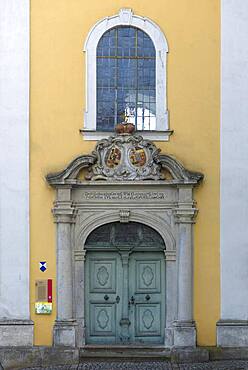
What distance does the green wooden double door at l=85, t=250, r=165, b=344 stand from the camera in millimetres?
17938

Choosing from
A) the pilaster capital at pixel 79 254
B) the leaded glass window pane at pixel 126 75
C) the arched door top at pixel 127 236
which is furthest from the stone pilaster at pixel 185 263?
the pilaster capital at pixel 79 254

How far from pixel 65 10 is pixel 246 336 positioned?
710cm

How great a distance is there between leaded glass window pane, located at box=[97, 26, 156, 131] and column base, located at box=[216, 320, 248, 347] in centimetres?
401

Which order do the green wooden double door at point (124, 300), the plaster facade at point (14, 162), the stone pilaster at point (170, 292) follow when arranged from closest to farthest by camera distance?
the plaster facade at point (14, 162), the stone pilaster at point (170, 292), the green wooden double door at point (124, 300)

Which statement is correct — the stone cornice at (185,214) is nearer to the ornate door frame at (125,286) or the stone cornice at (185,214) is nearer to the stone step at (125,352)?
the ornate door frame at (125,286)

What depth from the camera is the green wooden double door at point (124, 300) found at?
17.9 m

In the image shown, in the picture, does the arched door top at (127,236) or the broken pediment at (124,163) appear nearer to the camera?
the broken pediment at (124,163)

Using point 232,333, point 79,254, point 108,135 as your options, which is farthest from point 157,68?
point 232,333

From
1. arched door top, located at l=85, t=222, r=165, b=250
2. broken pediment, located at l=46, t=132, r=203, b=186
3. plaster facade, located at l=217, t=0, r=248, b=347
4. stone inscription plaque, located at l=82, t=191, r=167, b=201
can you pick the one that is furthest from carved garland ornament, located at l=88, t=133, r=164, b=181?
plaster facade, located at l=217, t=0, r=248, b=347

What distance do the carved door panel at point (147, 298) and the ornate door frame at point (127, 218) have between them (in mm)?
208

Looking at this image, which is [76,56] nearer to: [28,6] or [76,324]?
[28,6]

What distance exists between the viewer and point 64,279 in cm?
1759

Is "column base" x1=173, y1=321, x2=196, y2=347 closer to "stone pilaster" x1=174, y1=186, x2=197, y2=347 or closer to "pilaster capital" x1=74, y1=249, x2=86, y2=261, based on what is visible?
"stone pilaster" x1=174, y1=186, x2=197, y2=347

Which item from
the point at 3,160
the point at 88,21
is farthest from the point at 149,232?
the point at 88,21
